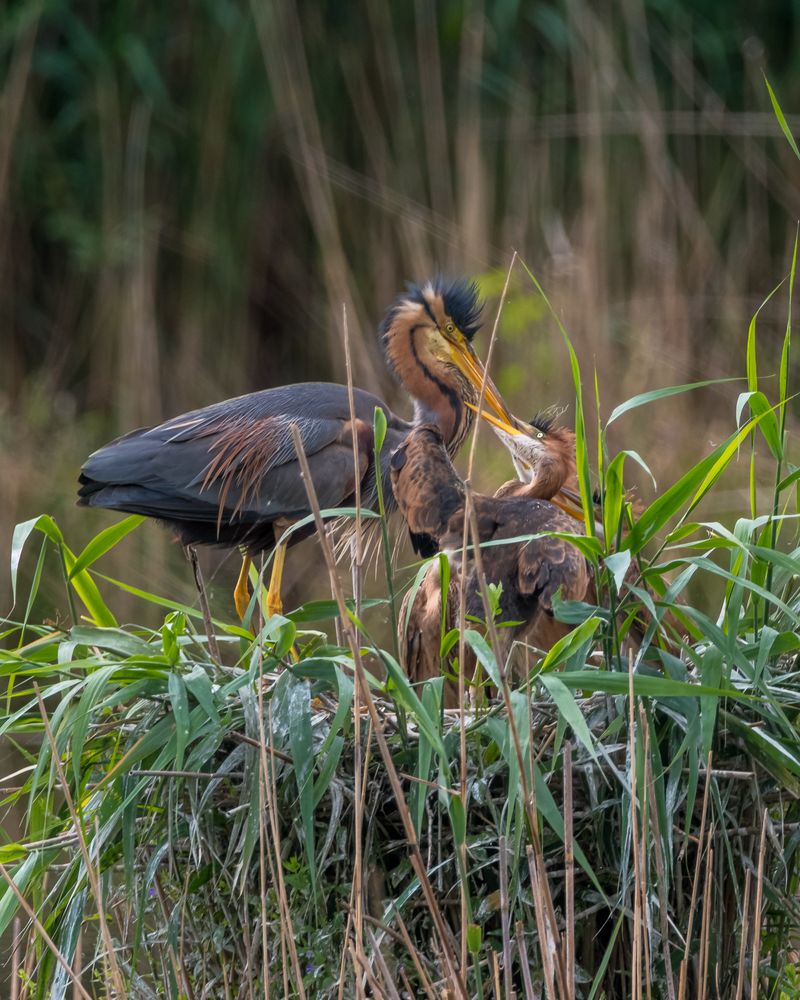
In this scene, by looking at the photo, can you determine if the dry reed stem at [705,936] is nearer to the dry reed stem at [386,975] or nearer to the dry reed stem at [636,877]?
the dry reed stem at [636,877]

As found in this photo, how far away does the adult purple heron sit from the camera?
3412 millimetres

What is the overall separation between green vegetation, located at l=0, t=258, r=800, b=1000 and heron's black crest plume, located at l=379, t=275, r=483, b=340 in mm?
1787

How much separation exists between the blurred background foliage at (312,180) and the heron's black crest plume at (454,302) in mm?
1091

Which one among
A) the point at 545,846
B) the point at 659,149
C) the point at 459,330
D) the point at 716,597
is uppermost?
the point at 659,149

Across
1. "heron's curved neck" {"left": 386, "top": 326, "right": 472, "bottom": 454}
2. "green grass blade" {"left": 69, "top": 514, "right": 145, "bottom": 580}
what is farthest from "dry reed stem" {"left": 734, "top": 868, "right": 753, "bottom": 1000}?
"heron's curved neck" {"left": 386, "top": 326, "right": 472, "bottom": 454}

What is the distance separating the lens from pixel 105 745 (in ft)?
6.89

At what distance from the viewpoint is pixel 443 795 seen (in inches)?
70.6

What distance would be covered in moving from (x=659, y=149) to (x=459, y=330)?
4.34 ft

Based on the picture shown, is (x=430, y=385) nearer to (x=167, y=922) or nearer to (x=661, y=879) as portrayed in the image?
(x=167, y=922)

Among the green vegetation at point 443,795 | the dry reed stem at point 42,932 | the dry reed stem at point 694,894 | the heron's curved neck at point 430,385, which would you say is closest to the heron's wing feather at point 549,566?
the green vegetation at point 443,795

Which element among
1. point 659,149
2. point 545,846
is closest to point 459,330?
point 659,149

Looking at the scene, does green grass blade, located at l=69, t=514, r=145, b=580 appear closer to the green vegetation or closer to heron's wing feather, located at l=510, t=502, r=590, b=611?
the green vegetation

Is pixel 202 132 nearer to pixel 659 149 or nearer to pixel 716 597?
pixel 659 149

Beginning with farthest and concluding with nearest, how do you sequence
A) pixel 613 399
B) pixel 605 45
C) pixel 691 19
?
pixel 691 19, pixel 605 45, pixel 613 399
